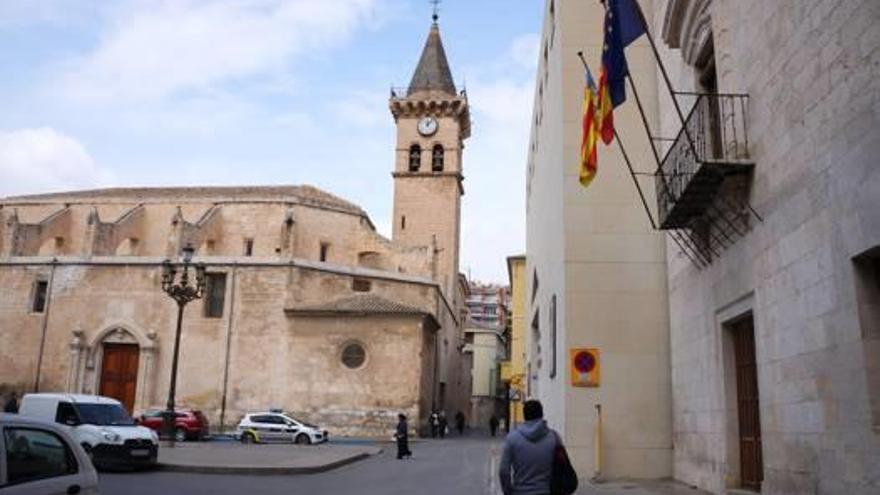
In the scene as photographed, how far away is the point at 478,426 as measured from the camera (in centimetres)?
6544

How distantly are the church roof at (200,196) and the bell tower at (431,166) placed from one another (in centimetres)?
445

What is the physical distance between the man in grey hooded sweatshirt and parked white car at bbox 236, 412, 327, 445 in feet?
78.7

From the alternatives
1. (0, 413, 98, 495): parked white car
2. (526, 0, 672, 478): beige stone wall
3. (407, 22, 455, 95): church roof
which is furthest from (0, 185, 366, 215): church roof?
(0, 413, 98, 495): parked white car

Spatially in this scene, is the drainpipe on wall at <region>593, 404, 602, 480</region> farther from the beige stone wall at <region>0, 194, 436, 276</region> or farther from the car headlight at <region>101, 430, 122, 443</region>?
the beige stone wall at <region>0, 194, 436, 276</region>

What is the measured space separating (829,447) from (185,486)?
10.8m

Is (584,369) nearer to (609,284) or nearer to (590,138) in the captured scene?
(609,284)

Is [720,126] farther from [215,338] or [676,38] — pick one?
[215,338]

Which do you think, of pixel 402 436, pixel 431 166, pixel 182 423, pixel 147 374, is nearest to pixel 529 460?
pixel 402 436

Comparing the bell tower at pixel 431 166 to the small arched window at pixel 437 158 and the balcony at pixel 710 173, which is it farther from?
the balcony at pixel 710 173

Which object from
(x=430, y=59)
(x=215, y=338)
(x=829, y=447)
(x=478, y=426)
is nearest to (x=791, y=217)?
(x=829, y=447)

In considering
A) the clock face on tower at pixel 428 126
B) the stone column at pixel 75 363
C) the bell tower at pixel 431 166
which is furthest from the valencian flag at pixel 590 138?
the clock face on tower at pixel 428 126

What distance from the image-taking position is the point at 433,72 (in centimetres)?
5347

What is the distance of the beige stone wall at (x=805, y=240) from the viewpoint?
5992mm

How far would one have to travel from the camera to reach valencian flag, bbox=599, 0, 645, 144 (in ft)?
32.0
